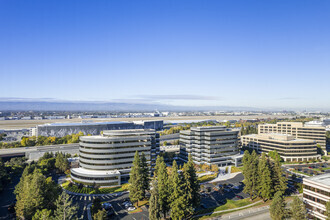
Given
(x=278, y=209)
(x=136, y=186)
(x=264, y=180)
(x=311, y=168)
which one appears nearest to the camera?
(x=278, y=209)

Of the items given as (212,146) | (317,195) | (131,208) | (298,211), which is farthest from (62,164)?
(317,195)

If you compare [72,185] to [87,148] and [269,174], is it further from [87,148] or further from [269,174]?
[269,174]

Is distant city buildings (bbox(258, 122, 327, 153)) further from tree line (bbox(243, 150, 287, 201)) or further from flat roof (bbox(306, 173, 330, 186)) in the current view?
flat roof (bbox(306, 173, 330, 186))

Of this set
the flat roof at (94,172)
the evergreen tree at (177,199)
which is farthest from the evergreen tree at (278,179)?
the flat roof at (94,172)

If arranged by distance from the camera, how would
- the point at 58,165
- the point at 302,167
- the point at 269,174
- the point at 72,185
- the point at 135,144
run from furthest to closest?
the point at 302,167 → the point at 58,165 → the point at 135,144 → the point at 72,185 → the point at 269,174

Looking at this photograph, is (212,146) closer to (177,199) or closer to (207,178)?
(207,178)

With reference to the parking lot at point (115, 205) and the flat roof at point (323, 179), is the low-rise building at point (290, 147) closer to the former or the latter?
the flat roof at point (323, 179)

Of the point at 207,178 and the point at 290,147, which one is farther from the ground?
the point at 290,147

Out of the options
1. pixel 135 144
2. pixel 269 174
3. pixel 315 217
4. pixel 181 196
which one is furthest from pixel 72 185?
pixel 315 217
